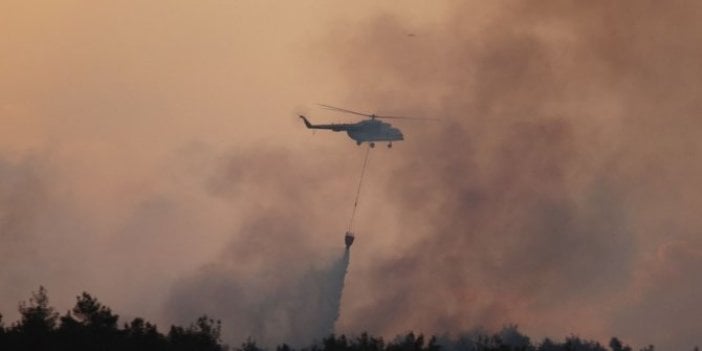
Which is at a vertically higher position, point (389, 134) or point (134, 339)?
point (389, 134)

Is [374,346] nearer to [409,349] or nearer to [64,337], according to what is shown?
[409,349]

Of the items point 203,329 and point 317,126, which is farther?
point 317,126

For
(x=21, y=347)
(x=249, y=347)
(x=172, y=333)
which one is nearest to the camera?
(x=21, y=347)

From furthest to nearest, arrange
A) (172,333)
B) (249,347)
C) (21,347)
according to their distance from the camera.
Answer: (249,347) → (172,333) → (21,347)

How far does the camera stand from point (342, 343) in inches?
6905

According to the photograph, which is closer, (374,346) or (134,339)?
(134,339)

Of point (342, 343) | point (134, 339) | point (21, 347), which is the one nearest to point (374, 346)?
point (342, 343)

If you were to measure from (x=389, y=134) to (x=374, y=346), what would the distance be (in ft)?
90.2

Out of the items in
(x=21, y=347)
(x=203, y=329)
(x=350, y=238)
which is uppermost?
(x=350, y=238)

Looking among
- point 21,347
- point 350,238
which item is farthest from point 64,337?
point 350,238

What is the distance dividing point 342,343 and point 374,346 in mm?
3085

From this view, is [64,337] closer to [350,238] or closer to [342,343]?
[342,343]

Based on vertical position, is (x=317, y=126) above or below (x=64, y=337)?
above

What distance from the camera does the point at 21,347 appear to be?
15050 cm
